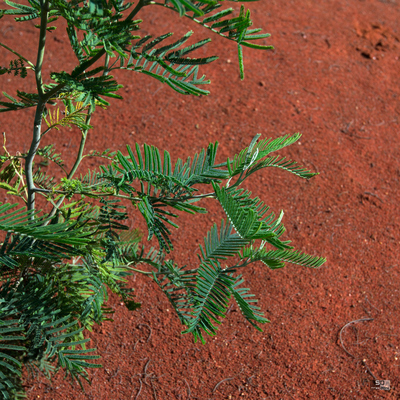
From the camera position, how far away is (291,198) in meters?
2.66

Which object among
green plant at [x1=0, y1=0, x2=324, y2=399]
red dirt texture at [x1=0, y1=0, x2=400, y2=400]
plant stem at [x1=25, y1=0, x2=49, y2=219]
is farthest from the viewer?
red dirt texture at [x1=0, y1=0, x2=400, y2=400]

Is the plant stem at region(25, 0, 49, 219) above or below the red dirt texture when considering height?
above

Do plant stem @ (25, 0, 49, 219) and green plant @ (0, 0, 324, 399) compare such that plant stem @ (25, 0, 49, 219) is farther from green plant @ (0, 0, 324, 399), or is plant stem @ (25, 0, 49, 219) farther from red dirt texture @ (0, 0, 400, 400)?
red dirt texture @ (0, 0, 400, 400)

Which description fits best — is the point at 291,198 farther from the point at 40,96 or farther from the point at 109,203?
the point at 40,96

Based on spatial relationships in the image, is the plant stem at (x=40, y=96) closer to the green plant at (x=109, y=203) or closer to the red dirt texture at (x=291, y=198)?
the green plant at (x=109, y=203)

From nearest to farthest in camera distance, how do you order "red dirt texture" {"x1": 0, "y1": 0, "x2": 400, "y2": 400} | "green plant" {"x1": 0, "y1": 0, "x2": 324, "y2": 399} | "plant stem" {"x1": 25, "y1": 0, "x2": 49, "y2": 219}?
"green plant" {"x1": 0, "y1": 0, "x2": 324, "y2": 399}
"plant stem" {"x1": 25, "y1": 0, "x2": 49, "y2": 219}
"red dirt texture" {"x1": 0, "y1": 0, "x2": 400, "y2": 400}

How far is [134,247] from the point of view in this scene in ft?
5.41

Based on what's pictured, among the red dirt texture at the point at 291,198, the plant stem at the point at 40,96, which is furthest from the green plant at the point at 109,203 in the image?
the red dirt texture at the point at 291,198

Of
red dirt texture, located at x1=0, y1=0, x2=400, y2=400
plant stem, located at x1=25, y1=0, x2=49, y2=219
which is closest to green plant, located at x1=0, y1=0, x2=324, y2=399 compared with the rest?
plant stem, located at x1=25, y1=0, x2=49, y2=219

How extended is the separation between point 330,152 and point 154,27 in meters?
1.84

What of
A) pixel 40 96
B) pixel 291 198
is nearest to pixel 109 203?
pixel 40 96

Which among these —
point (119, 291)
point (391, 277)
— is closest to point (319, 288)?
→ point (391, 277)

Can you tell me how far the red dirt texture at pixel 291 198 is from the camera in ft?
6.39

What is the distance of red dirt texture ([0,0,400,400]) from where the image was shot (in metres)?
1.95
